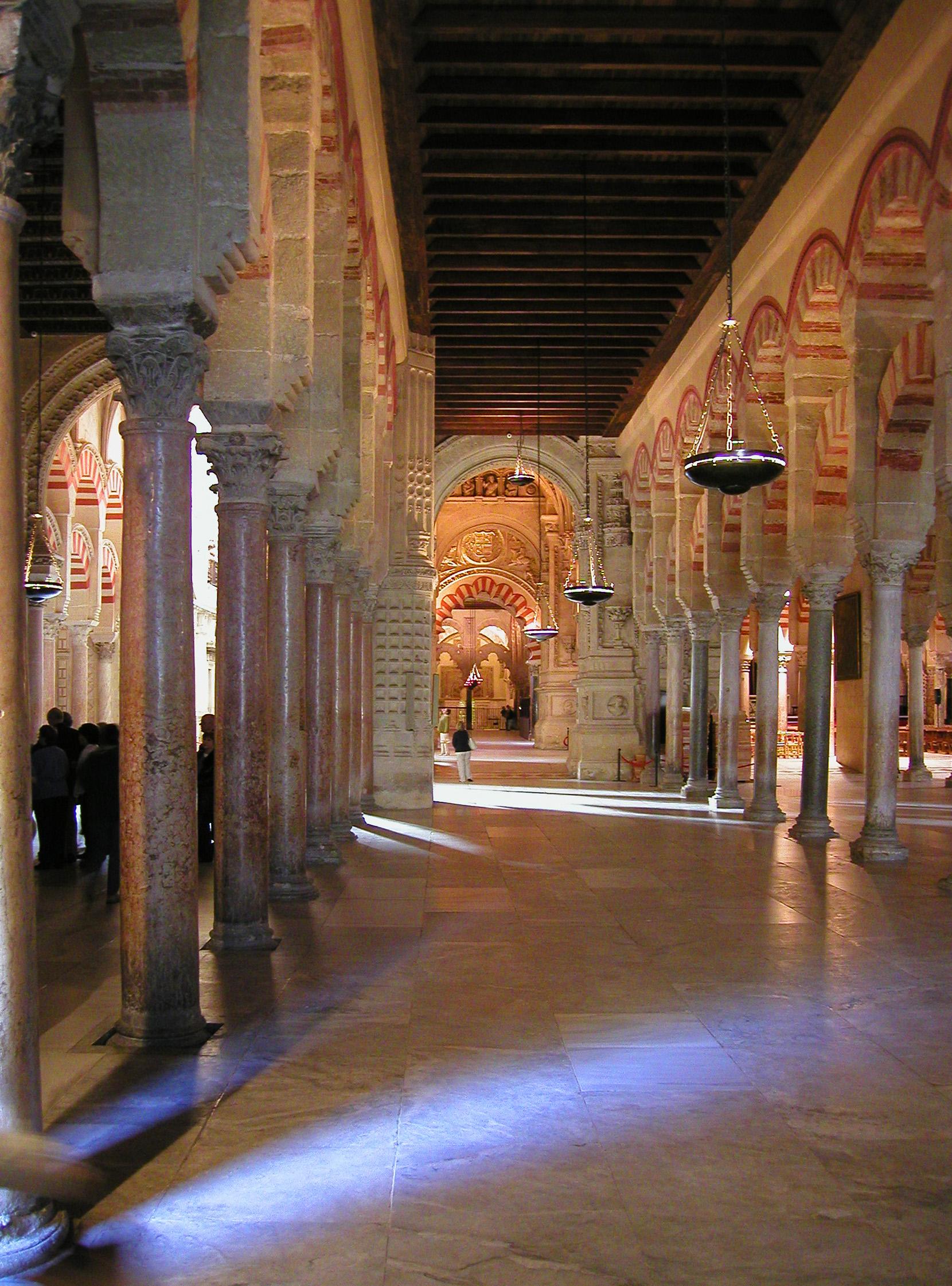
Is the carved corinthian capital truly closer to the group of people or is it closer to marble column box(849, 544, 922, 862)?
→ the group of people

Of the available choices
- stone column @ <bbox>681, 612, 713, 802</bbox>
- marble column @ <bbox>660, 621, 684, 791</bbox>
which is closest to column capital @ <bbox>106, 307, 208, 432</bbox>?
stone column @ <bbox>681, 612, 713, 802</bbox>

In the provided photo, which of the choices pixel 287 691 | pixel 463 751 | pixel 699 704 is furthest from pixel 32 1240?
pixel 463 751

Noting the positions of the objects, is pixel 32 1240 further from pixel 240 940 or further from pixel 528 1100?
pixel 240 940

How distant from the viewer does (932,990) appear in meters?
4.88

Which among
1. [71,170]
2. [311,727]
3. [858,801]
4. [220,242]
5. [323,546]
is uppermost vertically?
[71,170]

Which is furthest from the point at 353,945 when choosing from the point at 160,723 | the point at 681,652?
the point at 681,652

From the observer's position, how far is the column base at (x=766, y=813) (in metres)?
12.0

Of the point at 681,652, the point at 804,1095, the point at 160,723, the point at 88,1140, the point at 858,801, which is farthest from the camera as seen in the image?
the point at 681,652

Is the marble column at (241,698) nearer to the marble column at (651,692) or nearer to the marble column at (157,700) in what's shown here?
the marble column at (157,700)

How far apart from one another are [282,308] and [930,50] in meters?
4.30

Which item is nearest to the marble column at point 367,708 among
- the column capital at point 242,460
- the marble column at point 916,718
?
the column capital at point 242,460


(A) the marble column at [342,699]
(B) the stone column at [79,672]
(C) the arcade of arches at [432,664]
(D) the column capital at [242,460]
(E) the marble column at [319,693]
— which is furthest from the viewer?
(B) the stone column at [79,672]

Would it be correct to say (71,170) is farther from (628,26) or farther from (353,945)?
(628,26)

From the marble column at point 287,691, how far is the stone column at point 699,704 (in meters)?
8.74
